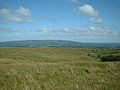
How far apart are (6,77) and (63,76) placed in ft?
15.1

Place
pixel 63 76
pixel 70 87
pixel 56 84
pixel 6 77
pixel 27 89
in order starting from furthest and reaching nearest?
pixel 63 76, pixel 6 77, pixel 56 84, pixel 70 87, pixel 27 89

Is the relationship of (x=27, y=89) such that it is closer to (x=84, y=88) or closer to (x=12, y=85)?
(x=12, y=85)

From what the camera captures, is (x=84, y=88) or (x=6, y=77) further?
(x=6, y=77)

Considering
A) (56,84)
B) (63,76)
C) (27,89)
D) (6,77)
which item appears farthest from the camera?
(63,76)

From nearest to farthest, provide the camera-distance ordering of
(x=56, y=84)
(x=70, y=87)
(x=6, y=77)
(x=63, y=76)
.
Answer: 1. (x=70, y=87)
2. (x=56, y=84)
3. (x=6, y=77)
4. (x=63, y=76)

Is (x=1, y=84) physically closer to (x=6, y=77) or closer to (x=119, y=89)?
(x=6, y=77)

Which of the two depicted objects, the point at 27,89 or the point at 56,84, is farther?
the point at 56,84

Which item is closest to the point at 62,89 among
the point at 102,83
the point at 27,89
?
the point at 27,89

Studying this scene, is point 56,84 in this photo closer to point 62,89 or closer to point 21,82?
point 62,89

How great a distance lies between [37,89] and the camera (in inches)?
274

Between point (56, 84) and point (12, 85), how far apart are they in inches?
117

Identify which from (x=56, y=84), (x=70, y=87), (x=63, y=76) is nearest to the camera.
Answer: (x=70, y=87)

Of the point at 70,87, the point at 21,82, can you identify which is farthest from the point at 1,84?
the point at 70,87

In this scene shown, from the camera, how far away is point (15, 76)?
29.4 feet
